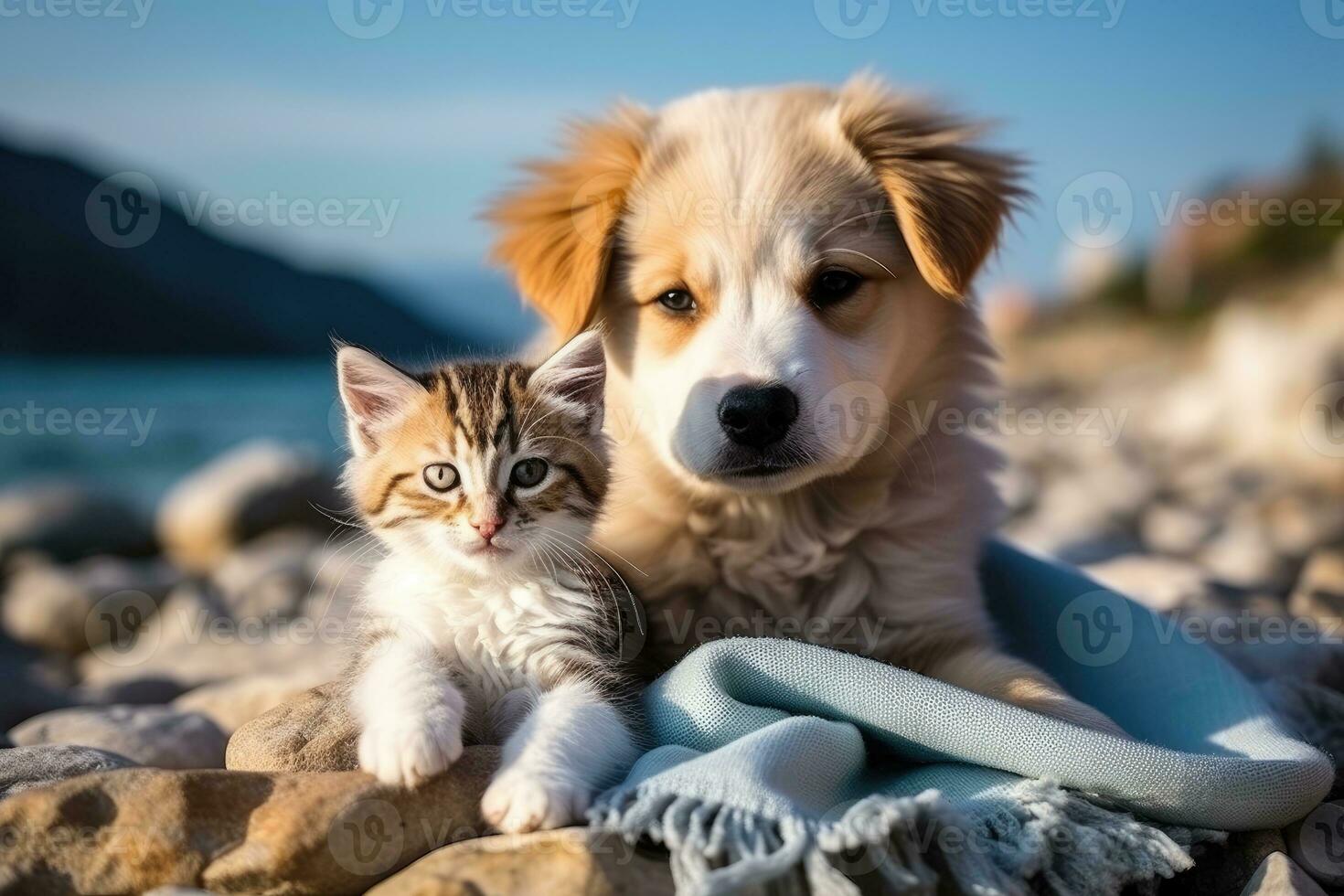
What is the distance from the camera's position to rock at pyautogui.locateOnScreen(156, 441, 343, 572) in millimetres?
8258

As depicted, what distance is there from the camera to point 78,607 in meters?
6.02

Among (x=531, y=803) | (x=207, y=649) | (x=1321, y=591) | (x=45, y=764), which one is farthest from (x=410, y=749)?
(x=1321, y=591)

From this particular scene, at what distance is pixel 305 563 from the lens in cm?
697

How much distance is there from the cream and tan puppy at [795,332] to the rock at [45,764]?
1.30 meters

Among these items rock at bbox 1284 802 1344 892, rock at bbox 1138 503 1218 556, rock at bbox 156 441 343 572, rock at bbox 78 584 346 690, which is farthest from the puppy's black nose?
rock at bbox 156 441 343 572

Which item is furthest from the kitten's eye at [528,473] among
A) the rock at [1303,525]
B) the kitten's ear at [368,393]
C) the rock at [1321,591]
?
the rock at [1303,525]

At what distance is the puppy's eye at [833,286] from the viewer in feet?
9.89

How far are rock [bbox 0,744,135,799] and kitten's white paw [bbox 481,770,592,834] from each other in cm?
96

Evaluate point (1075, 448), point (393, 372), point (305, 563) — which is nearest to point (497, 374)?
point (393, 372)

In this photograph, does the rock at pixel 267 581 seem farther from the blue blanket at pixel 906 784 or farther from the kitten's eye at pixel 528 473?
the blue blanket at pixel 906 784

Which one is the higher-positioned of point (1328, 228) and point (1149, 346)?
point (1328, 228)

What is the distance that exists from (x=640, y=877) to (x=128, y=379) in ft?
50.6

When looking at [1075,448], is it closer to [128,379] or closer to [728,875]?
[728,875]

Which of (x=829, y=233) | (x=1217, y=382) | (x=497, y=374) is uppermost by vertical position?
(x=829, y=233)
